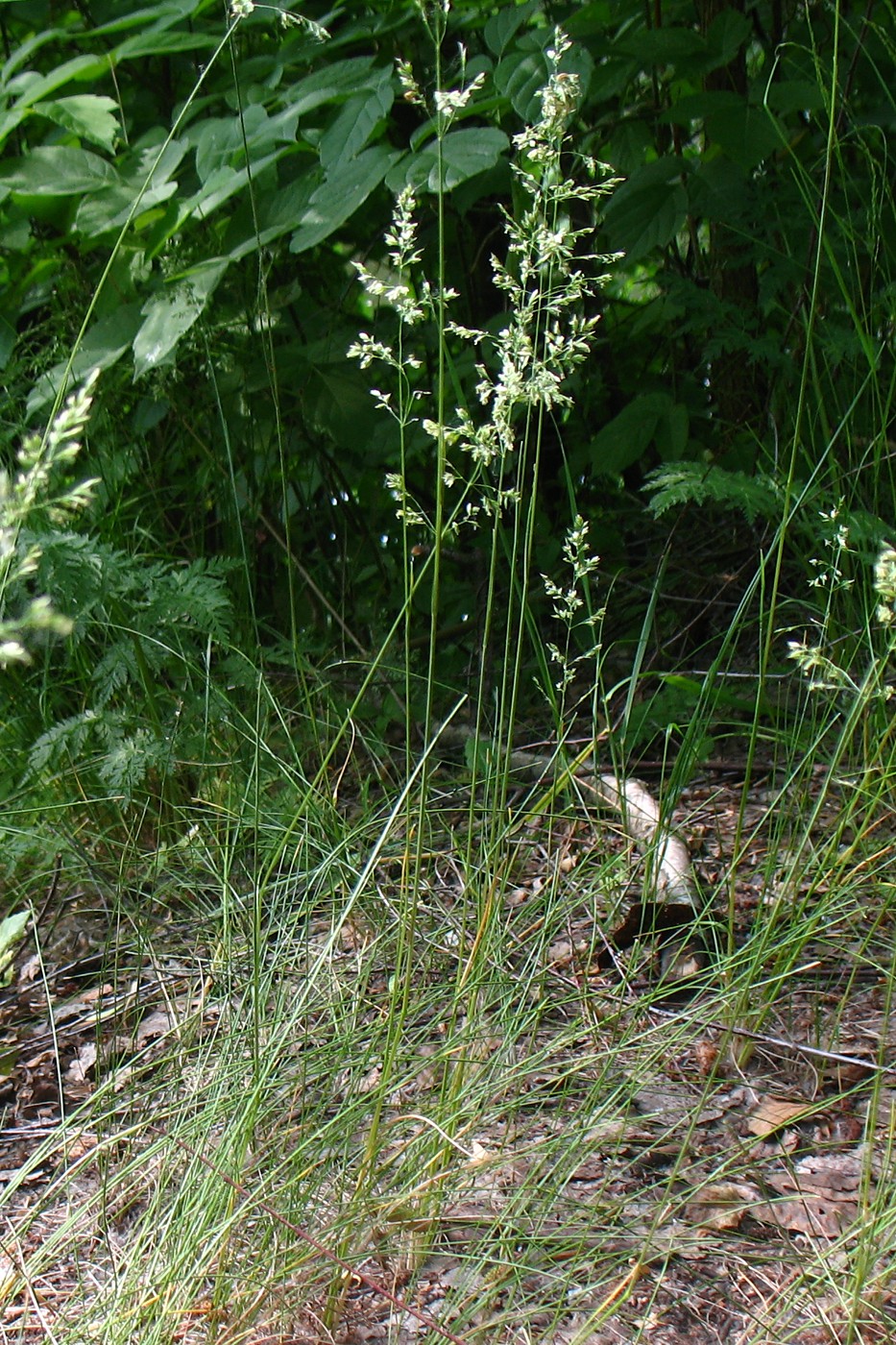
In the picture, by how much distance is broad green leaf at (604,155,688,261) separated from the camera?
7.39 feet

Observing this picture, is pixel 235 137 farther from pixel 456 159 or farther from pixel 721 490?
pixel 721 490

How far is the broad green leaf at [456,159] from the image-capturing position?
1743mm

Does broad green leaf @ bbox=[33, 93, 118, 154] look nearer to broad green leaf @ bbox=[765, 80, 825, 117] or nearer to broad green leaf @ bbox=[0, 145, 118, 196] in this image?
broad green leaf @ bbox=[0, 145, 118, 196]

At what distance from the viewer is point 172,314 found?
6.16 ft

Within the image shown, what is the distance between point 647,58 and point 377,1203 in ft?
6.62

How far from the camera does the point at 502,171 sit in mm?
2297

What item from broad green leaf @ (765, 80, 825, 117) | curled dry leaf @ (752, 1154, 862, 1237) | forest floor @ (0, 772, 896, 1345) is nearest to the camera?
forest floor @ (0, 772, 896, 1345)

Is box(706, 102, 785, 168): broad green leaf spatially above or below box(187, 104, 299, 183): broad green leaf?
below

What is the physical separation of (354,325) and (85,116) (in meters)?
→ 0.99

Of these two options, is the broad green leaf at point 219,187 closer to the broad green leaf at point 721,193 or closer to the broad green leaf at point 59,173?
the broad green leaf at point 59,173

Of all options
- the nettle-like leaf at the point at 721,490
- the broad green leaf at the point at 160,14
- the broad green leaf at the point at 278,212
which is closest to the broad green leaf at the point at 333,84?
the broad green leaf at the point at 278,212

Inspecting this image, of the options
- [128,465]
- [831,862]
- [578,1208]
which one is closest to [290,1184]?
[578,1208]

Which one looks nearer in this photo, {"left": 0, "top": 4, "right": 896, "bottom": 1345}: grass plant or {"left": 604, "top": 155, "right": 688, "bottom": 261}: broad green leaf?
{"left": 0, "top": 4, "right": 896, "bottom": 1345}: grass plant

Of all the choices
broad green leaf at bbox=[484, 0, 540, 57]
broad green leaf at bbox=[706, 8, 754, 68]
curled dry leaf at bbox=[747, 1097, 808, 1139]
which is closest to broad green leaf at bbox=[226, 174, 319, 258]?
broad green leaf at bbox=[484, 0, 540, 57]
